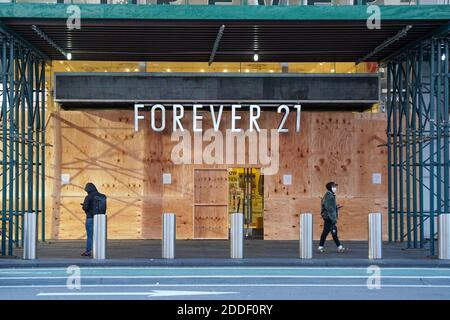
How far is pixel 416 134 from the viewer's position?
24.8 m

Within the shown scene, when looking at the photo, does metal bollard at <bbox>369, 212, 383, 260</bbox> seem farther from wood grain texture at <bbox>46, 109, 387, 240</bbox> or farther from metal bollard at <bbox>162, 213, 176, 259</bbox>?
wood grain texture at <bbox>46, 109, 387, 240</bbox>

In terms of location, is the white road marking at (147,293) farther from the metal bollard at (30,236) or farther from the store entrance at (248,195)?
the store entrance at (248,195)

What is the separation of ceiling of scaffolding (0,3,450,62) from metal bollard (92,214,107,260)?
4.91 meters

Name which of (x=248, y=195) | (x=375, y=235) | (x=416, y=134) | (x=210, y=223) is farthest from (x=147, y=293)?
(x=248, y=195)

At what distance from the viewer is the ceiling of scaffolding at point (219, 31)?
20469 mm

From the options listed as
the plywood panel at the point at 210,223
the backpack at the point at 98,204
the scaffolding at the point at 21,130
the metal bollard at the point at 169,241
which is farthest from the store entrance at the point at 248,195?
the metal bollard at the point at 169,241

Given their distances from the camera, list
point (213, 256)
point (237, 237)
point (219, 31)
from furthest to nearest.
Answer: point (219, 31), point (213, 256), point (237, 237)

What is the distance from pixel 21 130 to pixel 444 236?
12.1 meters

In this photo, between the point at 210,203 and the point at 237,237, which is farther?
the point at 210,203

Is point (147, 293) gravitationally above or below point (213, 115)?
below

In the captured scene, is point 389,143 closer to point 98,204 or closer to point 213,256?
point 213,256

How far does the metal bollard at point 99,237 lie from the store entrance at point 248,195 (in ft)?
28.4
